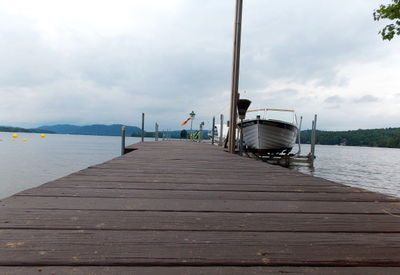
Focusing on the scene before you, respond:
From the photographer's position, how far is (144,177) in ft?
10.5

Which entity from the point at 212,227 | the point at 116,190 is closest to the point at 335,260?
the point at 212,227

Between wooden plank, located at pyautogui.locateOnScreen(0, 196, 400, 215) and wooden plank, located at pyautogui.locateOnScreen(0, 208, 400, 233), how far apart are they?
0.10 metres

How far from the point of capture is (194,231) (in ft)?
4.85

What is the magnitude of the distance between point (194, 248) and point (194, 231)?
210 millimetres

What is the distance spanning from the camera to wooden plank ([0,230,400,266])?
1.15m

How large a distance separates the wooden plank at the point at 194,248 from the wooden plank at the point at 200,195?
804 millimetres

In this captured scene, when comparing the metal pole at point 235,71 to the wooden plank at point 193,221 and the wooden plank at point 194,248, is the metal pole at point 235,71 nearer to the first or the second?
the wooden plank at point 193,221

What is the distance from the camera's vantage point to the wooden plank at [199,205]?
1884 mm

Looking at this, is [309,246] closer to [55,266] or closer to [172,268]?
[172,268]

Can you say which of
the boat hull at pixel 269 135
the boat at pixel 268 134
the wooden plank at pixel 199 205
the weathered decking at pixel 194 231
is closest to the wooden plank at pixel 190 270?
the weathered decking at pixel 194 231

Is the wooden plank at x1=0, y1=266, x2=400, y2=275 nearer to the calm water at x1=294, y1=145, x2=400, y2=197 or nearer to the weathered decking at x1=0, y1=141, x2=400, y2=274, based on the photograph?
the weathered decking at x1=0, y1=141, x2=400, y2=274

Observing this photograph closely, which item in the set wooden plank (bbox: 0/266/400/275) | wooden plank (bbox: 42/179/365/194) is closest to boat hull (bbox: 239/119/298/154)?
wooden plank (bbox: 42/179/365/194)

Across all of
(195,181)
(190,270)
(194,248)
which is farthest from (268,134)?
(190,270)

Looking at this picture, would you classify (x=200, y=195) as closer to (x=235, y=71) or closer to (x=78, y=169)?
(x=235, y=71)
